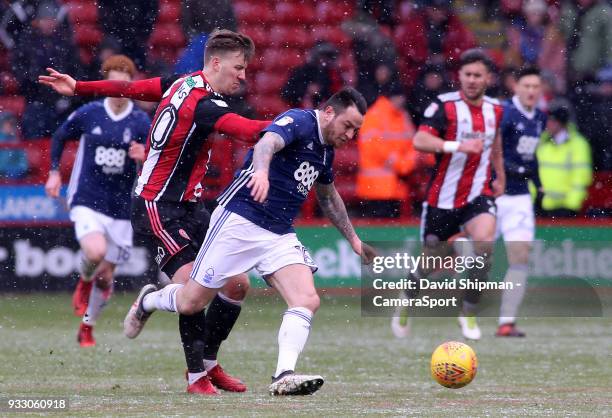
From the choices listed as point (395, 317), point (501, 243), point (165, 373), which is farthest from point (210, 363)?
point (501, 243)

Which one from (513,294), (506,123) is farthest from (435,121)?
(513,294)

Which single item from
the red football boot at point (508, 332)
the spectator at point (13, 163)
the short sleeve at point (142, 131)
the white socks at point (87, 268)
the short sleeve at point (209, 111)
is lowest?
the red football boot at point (508, 332)

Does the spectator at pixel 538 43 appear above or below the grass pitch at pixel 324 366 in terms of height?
above

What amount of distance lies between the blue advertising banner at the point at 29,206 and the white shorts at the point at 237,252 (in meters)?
8.14

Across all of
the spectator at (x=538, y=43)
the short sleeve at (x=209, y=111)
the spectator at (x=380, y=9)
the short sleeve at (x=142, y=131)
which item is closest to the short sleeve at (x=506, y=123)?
the short sleeve at (x=142, y=131)

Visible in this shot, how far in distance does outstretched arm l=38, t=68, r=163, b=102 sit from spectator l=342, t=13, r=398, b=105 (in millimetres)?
7530

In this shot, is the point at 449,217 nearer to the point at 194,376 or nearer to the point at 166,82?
the point at 166,82

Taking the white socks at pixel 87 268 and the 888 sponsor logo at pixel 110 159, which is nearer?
the 888 sponsor logo at pixel 110 159

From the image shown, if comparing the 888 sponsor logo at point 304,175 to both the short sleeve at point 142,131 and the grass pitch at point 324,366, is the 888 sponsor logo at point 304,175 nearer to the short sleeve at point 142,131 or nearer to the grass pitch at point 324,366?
the grass pitch at point 324,366

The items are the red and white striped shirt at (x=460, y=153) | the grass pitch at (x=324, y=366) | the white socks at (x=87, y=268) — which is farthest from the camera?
the red and white striped shirt at (x=460, y=153)

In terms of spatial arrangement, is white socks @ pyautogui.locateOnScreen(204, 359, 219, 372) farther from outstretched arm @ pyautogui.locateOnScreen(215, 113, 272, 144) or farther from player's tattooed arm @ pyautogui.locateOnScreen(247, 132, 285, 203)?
player's tattooed arm @ pyautogui.locateOnScreen(247, 132, 285, 203)

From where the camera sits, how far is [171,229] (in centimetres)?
824

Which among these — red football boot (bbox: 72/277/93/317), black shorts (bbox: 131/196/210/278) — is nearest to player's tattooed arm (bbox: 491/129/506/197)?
red football boot (bbox: 72/277/93/317)

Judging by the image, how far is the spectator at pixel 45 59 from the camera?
16.0m
